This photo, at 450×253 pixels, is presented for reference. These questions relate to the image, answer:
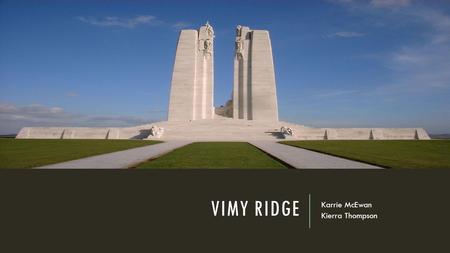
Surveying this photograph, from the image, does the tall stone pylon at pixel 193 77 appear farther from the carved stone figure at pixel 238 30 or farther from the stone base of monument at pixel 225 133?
the stone base of monument at pixel 225 133

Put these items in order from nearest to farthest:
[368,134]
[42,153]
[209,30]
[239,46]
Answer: [42,153] → [368,134] → [239,46] → [209,30]

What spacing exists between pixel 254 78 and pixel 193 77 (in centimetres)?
605

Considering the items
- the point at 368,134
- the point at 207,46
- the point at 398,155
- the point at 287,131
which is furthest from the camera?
the point at 207,46

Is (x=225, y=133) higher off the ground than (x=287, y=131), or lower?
lower

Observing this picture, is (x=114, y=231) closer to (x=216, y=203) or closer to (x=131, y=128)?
(x=216, y=203)

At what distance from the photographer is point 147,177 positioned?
14.5ft

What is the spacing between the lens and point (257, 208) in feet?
10.6

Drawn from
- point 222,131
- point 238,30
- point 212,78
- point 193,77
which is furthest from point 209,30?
point 222,131

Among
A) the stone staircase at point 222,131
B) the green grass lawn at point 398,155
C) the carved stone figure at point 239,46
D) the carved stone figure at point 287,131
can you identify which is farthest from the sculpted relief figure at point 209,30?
the green grass lawn at point 398,155

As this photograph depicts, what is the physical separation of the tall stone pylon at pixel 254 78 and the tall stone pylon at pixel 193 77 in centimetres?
277

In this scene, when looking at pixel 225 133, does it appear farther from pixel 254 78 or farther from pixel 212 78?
pixel 212 78

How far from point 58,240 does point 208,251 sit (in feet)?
4.19

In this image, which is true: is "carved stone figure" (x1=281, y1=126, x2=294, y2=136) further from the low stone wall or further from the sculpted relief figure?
the sculpted relief figure

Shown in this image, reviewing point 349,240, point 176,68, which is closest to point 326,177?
point 349,240
